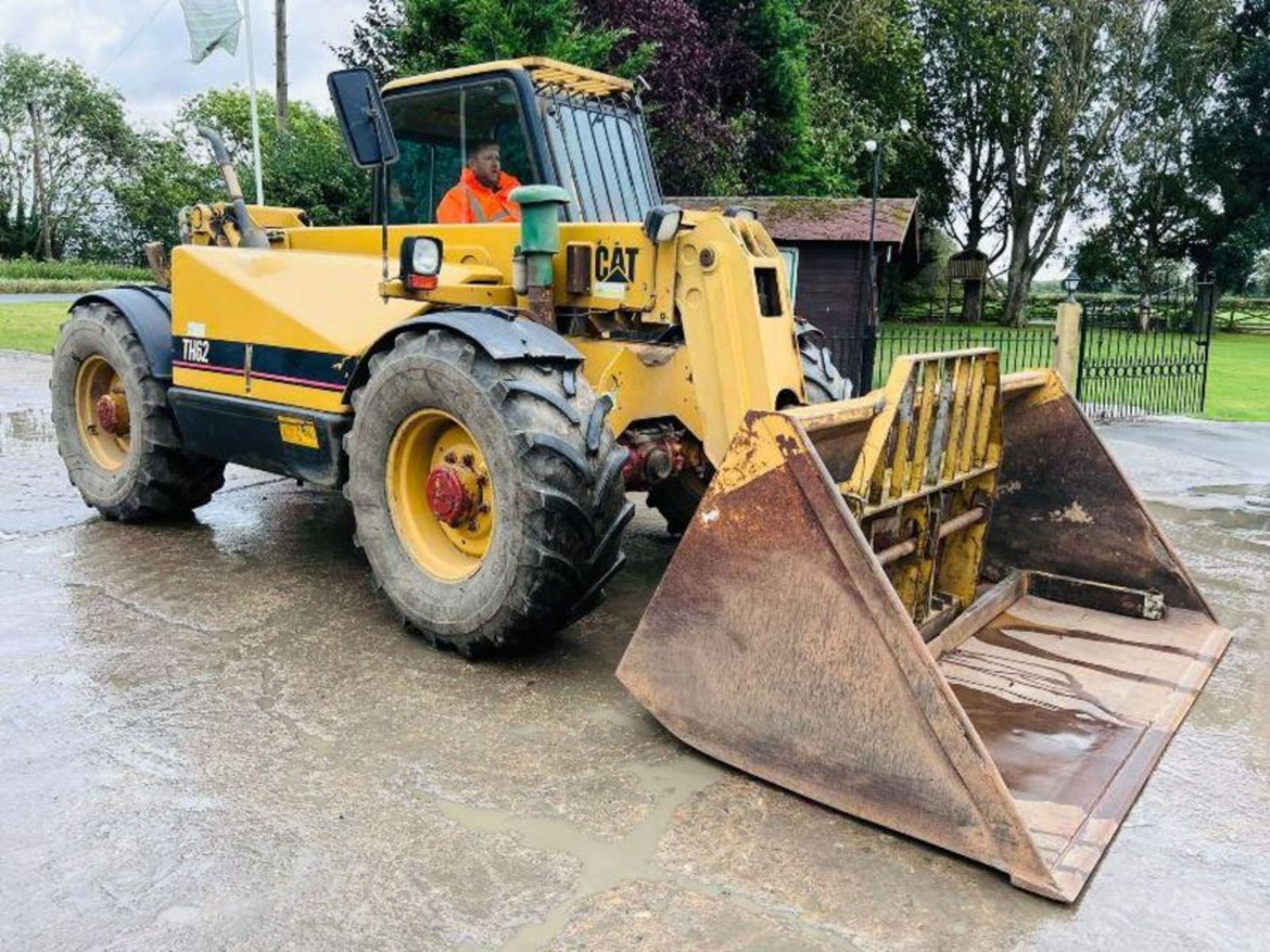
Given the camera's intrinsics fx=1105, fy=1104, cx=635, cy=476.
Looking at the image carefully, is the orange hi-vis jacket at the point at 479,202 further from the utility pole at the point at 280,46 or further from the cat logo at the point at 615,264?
the utility pole at the point at 280,46

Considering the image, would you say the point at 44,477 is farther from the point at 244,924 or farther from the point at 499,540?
the point at 244,924

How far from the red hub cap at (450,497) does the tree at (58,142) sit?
4486 cm

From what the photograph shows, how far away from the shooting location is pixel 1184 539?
6992mm

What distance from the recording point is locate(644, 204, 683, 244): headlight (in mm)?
4254

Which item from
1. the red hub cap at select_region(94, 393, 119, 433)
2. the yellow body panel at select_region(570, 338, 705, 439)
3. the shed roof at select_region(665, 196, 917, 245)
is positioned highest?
the shed roof at select_region(665, 196, 917, 245)

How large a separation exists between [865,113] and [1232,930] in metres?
25.8

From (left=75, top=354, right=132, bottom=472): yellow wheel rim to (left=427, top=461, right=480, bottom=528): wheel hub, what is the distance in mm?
2808

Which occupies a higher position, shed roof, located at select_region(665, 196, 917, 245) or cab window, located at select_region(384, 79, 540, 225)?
shed roof, located at select_region(665, 196, 917, 245)

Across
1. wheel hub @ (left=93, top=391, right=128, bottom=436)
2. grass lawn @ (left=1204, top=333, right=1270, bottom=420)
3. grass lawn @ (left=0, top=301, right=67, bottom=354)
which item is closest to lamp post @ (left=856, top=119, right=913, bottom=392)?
grass lawn @ (left=1204, top=333, right=1270, bottom=420)

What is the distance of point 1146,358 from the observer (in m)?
13.7

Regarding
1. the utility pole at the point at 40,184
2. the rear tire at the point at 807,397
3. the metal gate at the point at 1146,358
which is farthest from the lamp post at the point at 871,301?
the utility pole at the point at 40,184

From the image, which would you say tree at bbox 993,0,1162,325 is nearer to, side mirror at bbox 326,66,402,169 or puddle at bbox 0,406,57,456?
puddle at bbox 0,406,57,456

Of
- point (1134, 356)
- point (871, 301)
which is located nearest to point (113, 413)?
point (871, 301)

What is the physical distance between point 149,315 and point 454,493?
107 inches
